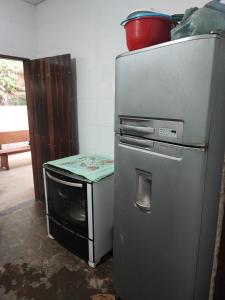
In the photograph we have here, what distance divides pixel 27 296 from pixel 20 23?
2.91m

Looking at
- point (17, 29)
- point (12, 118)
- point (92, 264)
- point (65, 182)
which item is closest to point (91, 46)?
point (17, 29)

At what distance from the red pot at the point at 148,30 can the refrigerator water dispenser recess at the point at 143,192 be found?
2.42 feet

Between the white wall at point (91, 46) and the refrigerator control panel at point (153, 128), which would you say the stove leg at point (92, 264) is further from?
the refrigerator control panel at point (153, 128)

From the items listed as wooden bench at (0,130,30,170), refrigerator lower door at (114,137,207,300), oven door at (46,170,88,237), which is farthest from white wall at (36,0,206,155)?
wooden bench at (0,130,30,170)

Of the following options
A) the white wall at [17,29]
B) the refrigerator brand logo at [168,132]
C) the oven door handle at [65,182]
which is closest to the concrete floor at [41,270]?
the oven door handle at [65,182]

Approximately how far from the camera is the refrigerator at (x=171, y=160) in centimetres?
86

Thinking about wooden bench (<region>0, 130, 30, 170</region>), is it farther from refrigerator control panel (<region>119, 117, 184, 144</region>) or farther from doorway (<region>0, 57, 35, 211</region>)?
refrigerator control panel (<region>119, 117, 184, 144</region>)

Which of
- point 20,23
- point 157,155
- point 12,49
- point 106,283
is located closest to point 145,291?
point 106,283

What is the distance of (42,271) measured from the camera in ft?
5.85

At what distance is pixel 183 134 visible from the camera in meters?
0.92

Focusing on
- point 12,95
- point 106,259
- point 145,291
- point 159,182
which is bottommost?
point 106,259

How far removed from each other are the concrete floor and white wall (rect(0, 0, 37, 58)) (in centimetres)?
217

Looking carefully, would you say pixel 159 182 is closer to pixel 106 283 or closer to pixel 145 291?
pixel 145 291

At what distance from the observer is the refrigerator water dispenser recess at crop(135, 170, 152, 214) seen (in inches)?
45.9
